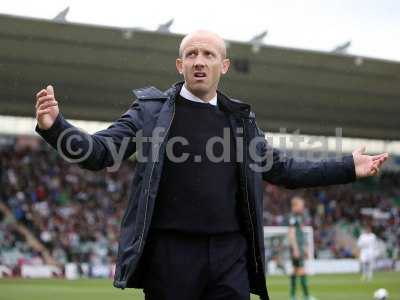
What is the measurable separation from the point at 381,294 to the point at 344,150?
2897 centimetres

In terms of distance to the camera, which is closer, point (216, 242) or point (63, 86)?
point (216, 242)

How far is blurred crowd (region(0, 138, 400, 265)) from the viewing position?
29.4 meters

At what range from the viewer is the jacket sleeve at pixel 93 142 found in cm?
348

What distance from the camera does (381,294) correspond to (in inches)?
536

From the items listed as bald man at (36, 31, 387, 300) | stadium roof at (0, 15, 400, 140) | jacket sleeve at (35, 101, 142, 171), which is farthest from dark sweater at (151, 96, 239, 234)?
stadium roof at (0, 15, 400, 140)

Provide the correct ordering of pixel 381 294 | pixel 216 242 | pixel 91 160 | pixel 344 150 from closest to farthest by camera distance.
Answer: pixel 91 160
pixel 216 242
pixel 381 294
pixel 344 150

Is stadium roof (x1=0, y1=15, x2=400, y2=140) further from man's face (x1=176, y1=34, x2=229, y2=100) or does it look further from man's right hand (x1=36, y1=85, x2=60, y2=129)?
man's right hand (x1=36, y1=85, x2=60, y2=129)

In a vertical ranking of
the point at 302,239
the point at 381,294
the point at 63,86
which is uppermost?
the point at 63,86

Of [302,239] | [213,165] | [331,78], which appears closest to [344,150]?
[331,78]

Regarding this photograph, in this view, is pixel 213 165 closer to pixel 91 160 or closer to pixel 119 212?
pixel 91 160

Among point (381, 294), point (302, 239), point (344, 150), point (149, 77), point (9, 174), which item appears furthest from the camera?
point (344, 150)

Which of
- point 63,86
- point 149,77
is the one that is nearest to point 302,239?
point 149,77

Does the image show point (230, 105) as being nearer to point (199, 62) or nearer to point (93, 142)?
point (199, 62)

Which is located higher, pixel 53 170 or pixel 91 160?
pixel 53 170
